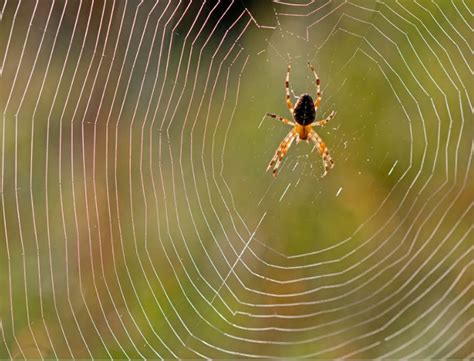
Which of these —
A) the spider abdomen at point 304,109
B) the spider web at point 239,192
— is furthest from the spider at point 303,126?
the spider web at point 239,192

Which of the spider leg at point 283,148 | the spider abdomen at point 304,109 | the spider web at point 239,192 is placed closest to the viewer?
the spider web at point 239,192

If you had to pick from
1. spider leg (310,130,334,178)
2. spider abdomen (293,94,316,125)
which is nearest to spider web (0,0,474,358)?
spider leg (310,130,334,178)

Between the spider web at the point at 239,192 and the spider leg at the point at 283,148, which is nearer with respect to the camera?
the spider web at the point at 239,192

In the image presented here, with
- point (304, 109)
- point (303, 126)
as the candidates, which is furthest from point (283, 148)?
point (304, 109)

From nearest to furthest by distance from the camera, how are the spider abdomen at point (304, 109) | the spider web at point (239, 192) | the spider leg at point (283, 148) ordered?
the spider web at point (239, 192), the spider abdomen at point (304, 109), the spider leg at point (283, 148)

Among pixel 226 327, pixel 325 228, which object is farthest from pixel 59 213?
pixel 325 228

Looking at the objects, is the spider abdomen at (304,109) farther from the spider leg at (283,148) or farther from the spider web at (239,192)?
the spider web at (239,192)

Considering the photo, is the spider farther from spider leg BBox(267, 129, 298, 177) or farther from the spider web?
the spider web

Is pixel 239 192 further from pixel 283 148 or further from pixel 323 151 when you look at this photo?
pixel 323 151
